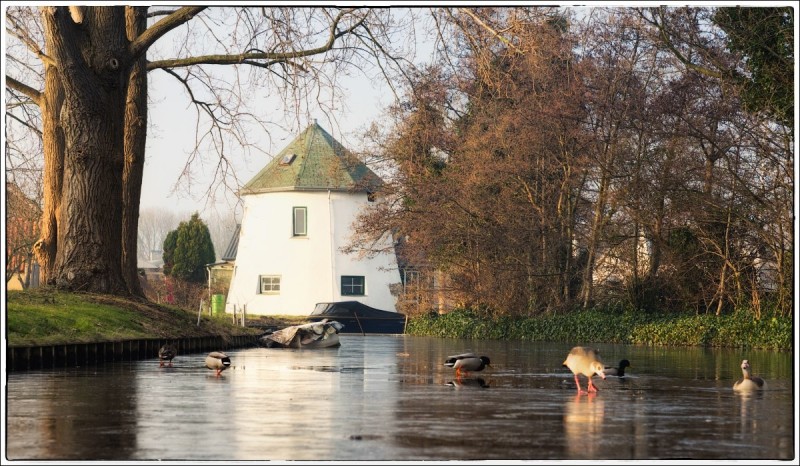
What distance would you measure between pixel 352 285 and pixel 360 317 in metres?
4.99

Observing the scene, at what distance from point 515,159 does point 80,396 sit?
32017mm

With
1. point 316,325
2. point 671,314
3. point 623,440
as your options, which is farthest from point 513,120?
point 623,440

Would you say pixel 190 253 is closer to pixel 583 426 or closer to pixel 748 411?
pixel 748 411

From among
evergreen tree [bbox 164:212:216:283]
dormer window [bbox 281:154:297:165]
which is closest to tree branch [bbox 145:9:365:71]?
dormer window [bbox 281:154:297:165]

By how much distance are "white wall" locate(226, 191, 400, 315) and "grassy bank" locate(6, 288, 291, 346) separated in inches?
1446

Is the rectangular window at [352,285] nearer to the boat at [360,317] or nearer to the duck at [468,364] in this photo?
the boat at [360,317]

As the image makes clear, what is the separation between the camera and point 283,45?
2791 centimetres

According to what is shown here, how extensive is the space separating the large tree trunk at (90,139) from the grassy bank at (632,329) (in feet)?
55.2

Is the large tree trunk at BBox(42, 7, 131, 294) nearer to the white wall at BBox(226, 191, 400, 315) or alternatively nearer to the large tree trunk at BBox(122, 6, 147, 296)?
the large tree trunk at BBox(122, 6, 147, 296)

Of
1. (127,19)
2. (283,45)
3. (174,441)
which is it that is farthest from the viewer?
(127,19)

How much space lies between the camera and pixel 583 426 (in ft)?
37.8

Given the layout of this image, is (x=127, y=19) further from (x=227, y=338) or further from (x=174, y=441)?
(x=174, y=441)

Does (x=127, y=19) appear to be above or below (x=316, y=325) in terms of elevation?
above

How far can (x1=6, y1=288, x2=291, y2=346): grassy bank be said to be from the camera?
71.1 ft
